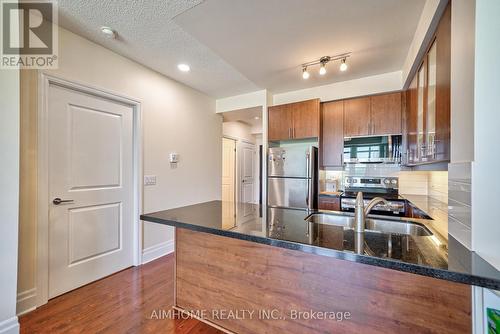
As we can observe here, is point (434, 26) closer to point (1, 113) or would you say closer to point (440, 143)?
point (440, 143)

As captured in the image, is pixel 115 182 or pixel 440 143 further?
pixel 115 182

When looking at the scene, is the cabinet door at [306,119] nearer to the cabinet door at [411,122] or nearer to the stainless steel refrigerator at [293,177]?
the stainless steel refrigerator at [293,177]

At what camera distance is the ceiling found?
1.73 meters

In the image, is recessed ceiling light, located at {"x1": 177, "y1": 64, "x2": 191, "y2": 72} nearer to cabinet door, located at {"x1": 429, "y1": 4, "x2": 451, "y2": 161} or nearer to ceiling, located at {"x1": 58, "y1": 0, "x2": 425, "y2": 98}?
ceiling, located at {"x1": 58, "y1": 0, "x2": 425, "y2": 98}

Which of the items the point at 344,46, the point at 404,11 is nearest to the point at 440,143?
the point at 404,11

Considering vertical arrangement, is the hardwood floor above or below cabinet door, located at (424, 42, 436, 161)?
below

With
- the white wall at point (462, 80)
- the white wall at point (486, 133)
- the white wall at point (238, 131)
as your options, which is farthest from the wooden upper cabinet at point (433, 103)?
the white wall at point (238, 131)

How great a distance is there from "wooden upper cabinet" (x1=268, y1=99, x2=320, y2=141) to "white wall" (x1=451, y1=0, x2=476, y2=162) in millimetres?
2089

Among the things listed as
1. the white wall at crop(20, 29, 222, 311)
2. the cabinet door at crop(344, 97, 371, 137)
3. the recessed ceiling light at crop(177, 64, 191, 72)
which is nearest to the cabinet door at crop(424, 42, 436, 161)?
the cabinet door at crop(344, 97, 371, 137)

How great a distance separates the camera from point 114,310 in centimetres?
183

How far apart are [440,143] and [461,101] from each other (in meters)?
0.46

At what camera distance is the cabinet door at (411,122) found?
2.26m

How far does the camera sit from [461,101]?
41.5 inches

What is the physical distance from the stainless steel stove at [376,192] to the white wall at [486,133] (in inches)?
78.1
